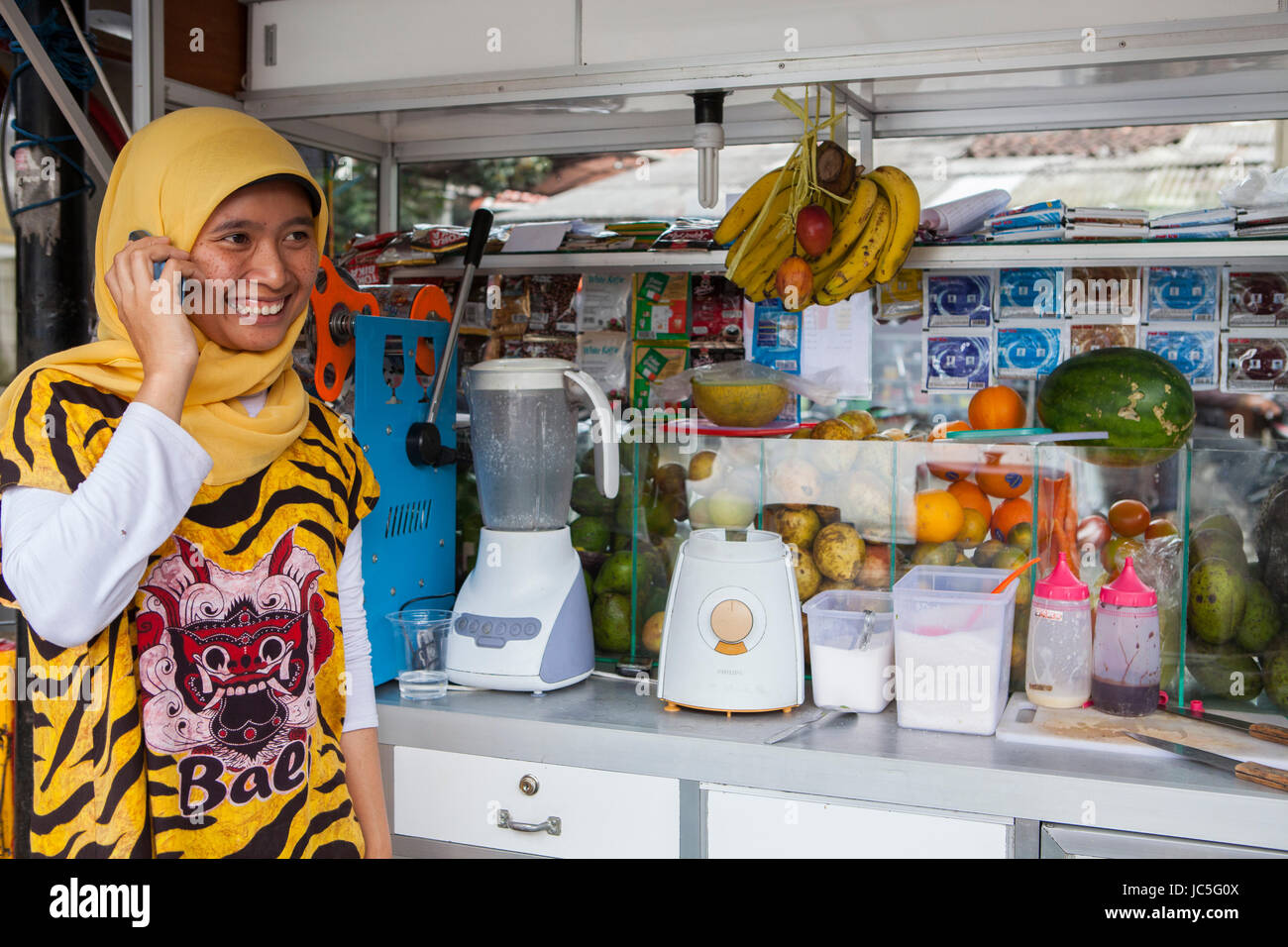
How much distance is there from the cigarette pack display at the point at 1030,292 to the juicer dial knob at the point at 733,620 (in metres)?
1.08

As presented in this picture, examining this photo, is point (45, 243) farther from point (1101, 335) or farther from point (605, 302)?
point (1101, 335)

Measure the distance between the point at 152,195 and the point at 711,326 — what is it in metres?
1.63

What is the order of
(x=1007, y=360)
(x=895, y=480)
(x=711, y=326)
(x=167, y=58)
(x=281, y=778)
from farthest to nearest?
1. (x=711, y=326)
2. (x=1007, y=360)
3. (x=167, y=58)
4. (x=895, y=480)
5. (x=281, y=778)

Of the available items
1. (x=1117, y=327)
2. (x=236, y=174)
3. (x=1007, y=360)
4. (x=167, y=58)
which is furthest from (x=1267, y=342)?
(x=167, y=58)

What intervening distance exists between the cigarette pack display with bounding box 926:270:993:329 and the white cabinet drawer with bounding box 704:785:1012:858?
4.11 feet

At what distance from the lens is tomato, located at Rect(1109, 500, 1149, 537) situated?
81.7 inches

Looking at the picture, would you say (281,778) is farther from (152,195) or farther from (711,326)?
(711,326)

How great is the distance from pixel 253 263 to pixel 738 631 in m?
1.05

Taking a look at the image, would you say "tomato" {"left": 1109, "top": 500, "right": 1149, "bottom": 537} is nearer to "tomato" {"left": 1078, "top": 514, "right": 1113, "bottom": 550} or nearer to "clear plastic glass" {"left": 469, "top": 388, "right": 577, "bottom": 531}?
"tomato" {"left": 1078, "top": 514, "right": 1113, "bottom": 550}

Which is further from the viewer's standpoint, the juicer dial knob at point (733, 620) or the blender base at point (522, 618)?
the blender base at point (522, 618)

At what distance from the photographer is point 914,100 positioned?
2.61m

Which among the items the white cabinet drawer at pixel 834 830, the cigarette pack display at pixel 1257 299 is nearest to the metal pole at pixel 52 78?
the white cabinet drawer at pixel 834 830

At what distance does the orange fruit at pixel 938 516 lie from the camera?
2141 mm

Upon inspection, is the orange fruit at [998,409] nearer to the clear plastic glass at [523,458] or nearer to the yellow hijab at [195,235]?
the clear plastic glass at [523,458]
